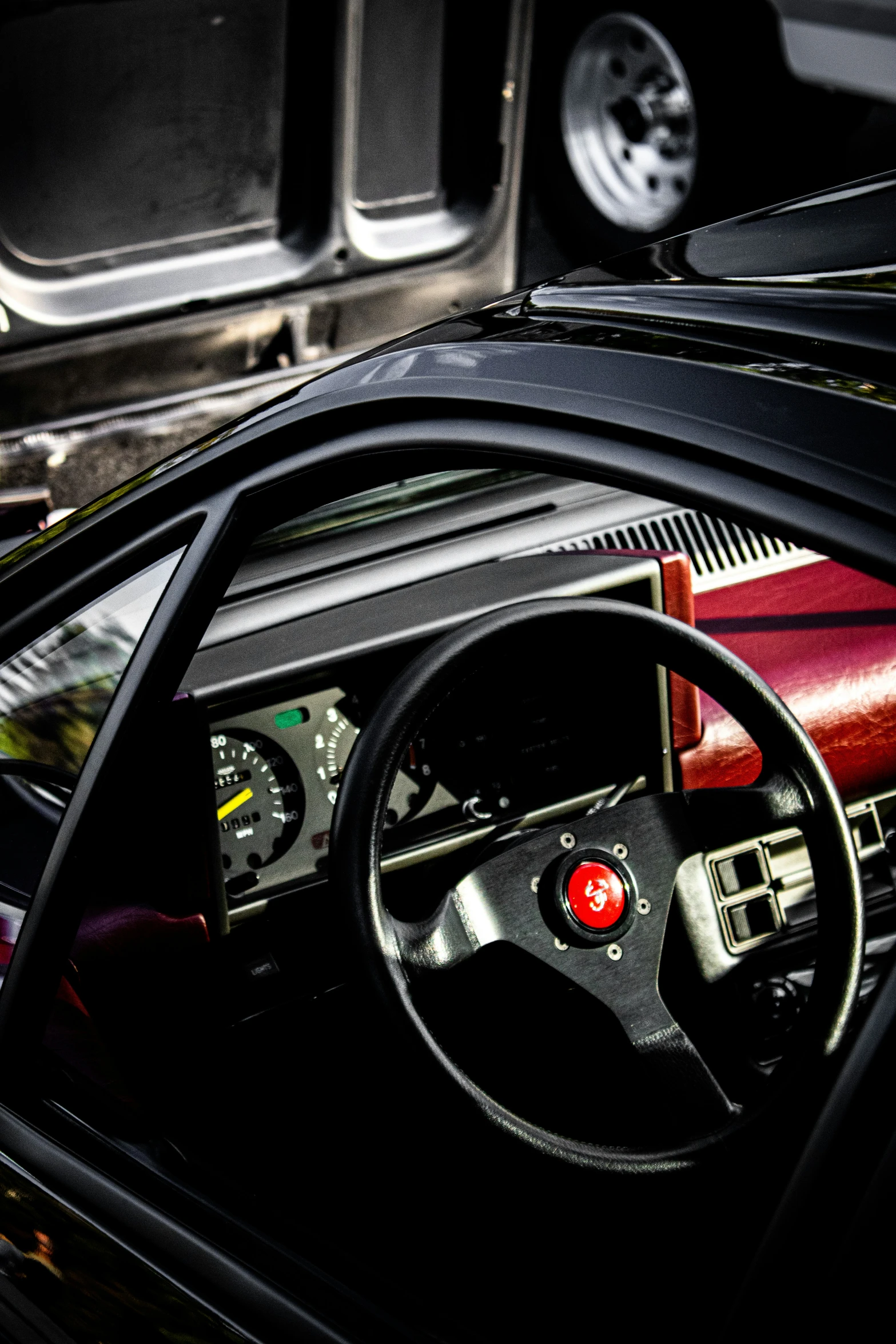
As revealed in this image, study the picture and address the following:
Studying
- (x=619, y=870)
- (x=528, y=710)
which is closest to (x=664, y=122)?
(x=528, y=710)

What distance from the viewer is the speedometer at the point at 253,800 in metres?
1.92

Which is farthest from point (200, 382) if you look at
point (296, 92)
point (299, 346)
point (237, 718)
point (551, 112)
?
point (237, 718)

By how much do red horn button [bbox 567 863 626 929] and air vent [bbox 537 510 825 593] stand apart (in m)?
0.68

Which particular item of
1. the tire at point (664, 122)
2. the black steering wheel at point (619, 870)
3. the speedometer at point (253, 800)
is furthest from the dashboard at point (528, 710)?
the tire at point (664, 122)

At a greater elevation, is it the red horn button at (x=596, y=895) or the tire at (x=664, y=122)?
the tire at (x=664, y=122)

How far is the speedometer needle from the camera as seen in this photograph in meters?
1.92

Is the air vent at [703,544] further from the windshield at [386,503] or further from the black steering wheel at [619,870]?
the black steering wheel at [619,870]

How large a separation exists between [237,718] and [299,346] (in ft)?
7.31

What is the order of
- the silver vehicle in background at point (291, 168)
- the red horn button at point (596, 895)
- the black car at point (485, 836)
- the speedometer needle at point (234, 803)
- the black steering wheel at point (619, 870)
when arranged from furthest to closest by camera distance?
the silver vehicle in background at point (291, 168) < the speedometer needle at point (234, 803) < the red horn button at point (596, 895) < the black steering wheel at point (619, 870) < the black car at point (485, 836)

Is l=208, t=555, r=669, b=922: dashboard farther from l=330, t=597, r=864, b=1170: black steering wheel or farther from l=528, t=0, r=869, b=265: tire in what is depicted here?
l=528, t=0, r=869, b=265: tire

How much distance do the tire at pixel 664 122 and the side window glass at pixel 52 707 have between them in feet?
9.67

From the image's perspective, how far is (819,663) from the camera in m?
2.22

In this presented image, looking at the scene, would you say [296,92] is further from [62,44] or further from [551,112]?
[551,112]

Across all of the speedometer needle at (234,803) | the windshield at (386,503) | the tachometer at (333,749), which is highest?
the windshield at (386,503)
